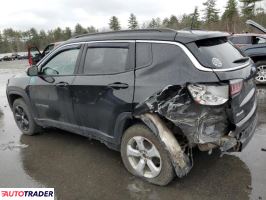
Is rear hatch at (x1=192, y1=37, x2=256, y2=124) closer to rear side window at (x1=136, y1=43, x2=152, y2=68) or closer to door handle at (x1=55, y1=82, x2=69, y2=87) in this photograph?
rear side window at (x1=136, y1=43, x2=152, y2=68)

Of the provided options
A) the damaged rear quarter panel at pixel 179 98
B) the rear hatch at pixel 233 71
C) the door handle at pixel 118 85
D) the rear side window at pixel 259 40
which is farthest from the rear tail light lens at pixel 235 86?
the rear side window at pixel 259 40

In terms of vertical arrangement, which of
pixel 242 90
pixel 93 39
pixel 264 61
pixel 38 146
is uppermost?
pixel 93 39

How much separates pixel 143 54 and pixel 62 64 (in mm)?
1631

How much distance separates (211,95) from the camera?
3.34 m

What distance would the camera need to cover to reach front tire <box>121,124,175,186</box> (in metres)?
3.69

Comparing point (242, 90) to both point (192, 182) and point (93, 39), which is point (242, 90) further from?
point (93, 39)

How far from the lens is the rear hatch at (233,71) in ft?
11.2

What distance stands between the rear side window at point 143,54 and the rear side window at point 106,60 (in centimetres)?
18

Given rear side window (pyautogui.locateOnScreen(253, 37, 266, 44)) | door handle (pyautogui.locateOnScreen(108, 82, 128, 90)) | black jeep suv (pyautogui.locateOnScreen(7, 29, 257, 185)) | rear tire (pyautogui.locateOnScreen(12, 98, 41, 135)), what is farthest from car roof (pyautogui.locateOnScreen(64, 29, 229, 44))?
rear side window (pyautogui.locateOnScreen(253, 37, 266, 44))

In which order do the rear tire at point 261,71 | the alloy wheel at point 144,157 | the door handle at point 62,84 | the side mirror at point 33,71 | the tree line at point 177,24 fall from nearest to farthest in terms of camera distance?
the alloy wheel at point 144,157, the door handle at point 62,84, the side mirror at point 33,71, the rear tire at point 261,71, the tree line at point 177,24

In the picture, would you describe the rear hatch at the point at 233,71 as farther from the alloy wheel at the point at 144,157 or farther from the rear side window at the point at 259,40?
the rear side window at the point at 259,40

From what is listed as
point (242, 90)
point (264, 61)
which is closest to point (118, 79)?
point (242, 90)

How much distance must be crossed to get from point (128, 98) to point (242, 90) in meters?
1.30

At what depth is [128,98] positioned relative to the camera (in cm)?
383
